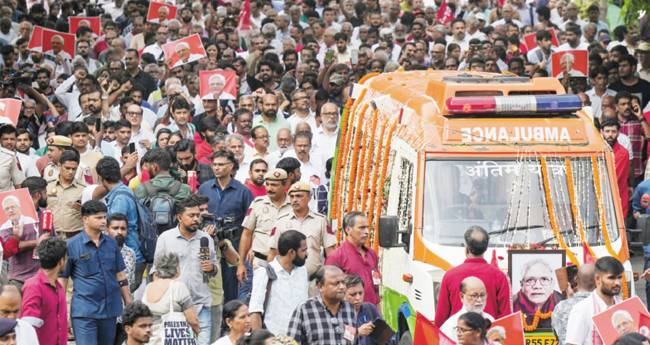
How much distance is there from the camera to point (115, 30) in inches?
909

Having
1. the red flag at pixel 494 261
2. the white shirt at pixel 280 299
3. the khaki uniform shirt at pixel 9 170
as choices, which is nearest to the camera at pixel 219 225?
the white shirt at pixel 280 299

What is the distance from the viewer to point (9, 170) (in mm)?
13312

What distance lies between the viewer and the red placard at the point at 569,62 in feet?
61.8

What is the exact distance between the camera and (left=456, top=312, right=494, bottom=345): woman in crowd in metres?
7.77

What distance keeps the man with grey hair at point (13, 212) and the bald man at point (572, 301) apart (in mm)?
5403

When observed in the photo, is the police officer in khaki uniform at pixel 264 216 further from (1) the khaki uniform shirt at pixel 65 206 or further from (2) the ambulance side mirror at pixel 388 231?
(2) the ambulance side mirror at pixel 388 231

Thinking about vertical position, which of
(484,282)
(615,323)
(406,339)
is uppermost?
(484,282)

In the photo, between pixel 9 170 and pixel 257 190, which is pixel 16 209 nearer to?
pixel 9 170

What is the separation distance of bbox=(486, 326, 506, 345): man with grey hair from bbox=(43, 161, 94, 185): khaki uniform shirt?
6.15 m

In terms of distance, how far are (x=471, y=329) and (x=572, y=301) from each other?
4.49 ft

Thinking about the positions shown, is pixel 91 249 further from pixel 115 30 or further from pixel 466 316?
pixel 115 30

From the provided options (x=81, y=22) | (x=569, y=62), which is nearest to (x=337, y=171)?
(x=569, y=62)

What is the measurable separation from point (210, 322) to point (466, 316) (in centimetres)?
420

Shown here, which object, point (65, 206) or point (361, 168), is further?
point (361, 168)
